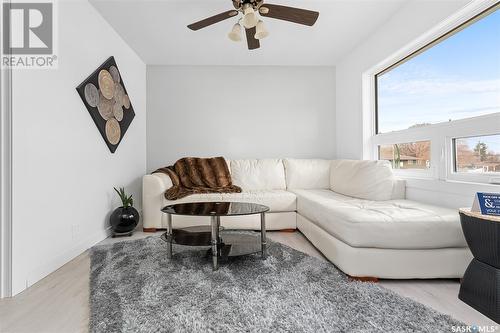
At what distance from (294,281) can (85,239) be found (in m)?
2.00

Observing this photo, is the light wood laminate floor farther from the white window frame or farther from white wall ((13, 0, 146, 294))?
the white window frame

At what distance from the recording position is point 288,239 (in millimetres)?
2838

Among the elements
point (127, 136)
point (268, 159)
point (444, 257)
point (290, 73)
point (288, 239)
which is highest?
point (290, 73)

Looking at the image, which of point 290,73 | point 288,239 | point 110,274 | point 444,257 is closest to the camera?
point 444,257

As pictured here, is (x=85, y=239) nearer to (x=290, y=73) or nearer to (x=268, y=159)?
(x=268, y=159)

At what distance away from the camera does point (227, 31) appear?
10.2 feet

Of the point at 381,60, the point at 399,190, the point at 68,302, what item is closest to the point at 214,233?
the point at 68,302

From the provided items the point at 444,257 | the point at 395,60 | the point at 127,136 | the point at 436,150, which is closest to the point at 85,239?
the point at 127,136

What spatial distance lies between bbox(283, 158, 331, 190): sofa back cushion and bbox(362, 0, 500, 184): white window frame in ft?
2.50

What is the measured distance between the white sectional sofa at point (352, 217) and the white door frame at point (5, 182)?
151 centimetres

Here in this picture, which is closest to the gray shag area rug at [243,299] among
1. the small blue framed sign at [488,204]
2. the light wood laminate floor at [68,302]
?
the light wood laminate floor at [68,302]

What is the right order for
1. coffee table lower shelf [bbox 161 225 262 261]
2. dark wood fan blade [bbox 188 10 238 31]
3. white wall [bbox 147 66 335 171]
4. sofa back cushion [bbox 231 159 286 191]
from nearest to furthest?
1. coffee table lower shelf [bbox 161 225 262 261]
2. dark wood fan blade [bbox 188 10 238 31]
3. sofa back cushion [bbox 231 159 286 191]
4. white wall [bbox 147 66 335 171]

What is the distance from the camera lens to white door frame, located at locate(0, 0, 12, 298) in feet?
5.29

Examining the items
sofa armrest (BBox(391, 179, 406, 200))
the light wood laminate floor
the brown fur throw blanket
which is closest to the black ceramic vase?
the brown fur throw blanket
